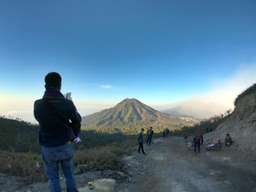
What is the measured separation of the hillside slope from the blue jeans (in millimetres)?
19610

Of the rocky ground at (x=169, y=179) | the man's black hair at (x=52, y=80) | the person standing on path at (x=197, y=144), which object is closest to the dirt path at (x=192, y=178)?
the rocky ground at (x=169, y=179)

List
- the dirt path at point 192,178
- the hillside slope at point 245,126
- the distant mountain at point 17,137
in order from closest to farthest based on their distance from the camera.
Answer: the dirt path at point 192,178 < the hillside slope at point 245,126 < the distant mountain at point 17,137

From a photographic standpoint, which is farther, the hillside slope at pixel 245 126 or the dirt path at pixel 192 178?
the hillside slope at pixel 245 126

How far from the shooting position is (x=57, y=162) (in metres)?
5.36

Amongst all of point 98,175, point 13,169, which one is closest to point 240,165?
point 98,175

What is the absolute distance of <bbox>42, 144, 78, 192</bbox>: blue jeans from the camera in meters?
5.21

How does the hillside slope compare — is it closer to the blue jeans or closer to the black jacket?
the blue jeans

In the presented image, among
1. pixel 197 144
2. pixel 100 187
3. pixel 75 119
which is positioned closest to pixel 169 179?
pixel 100 187

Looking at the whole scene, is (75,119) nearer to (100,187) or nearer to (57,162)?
(57,162)

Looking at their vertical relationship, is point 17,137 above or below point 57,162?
below

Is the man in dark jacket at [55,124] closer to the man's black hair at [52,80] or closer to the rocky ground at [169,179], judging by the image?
the man's black hair at [52,80]

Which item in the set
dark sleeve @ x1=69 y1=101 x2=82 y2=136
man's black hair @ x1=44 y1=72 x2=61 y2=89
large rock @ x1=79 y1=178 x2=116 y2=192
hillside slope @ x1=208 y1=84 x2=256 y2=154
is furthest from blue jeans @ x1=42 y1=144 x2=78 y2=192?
hillside slope @ x1=208 y1=84 x2=256 y2=154

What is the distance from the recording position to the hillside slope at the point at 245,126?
2461 cm

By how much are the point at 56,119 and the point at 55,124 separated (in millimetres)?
90
